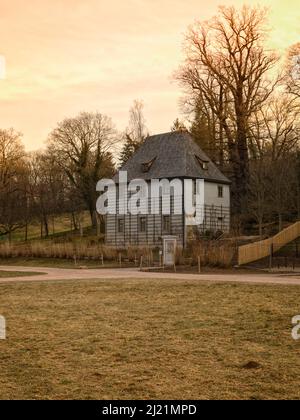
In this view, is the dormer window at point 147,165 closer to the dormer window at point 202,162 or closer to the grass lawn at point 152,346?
the dormer window at point 202,162

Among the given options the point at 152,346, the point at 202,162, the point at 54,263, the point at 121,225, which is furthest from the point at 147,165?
the point at 152,346

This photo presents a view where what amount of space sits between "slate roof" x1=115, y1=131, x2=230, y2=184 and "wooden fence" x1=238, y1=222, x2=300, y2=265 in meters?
11.3

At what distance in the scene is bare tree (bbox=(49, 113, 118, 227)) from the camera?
218 feet

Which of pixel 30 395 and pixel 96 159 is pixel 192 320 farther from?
pixel 96 159

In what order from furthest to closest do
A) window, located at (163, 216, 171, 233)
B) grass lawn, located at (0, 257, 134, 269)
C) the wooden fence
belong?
window, located at (163, 216, 171, 233) → grass lawn, located at (0, 257, 134, 269) → the wooden fence

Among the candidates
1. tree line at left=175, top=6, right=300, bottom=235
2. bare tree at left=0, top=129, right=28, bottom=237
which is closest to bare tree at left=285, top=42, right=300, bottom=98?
tree line at left=175, top=6, right=300, bottom=235

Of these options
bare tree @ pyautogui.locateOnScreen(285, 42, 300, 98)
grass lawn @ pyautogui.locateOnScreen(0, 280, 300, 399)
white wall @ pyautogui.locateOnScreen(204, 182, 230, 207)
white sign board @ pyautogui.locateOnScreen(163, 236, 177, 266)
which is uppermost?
bare tree @ pyautogui.locateOnScreen(285, 42, 300, 98)

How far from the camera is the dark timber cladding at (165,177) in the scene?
46.1 m

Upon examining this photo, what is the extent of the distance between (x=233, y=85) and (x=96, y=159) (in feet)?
73.6

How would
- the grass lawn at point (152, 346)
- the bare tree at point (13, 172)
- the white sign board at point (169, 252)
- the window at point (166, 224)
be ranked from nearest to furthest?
the grass lawn at point (152, 346)
the white sign board at point (169, 252)
the window at point (166, 224)
the bare tree at point (13, 172)

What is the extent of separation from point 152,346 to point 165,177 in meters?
37.2

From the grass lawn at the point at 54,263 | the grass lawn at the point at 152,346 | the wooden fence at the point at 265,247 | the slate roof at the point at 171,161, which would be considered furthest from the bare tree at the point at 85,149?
the grass lawn at the point at 152,346

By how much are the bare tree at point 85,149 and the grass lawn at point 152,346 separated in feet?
163

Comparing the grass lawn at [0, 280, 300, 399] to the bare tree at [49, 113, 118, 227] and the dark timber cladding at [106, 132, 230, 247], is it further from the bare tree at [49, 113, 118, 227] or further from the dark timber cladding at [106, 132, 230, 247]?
the bare tree at [49, 113, 118, 227]
